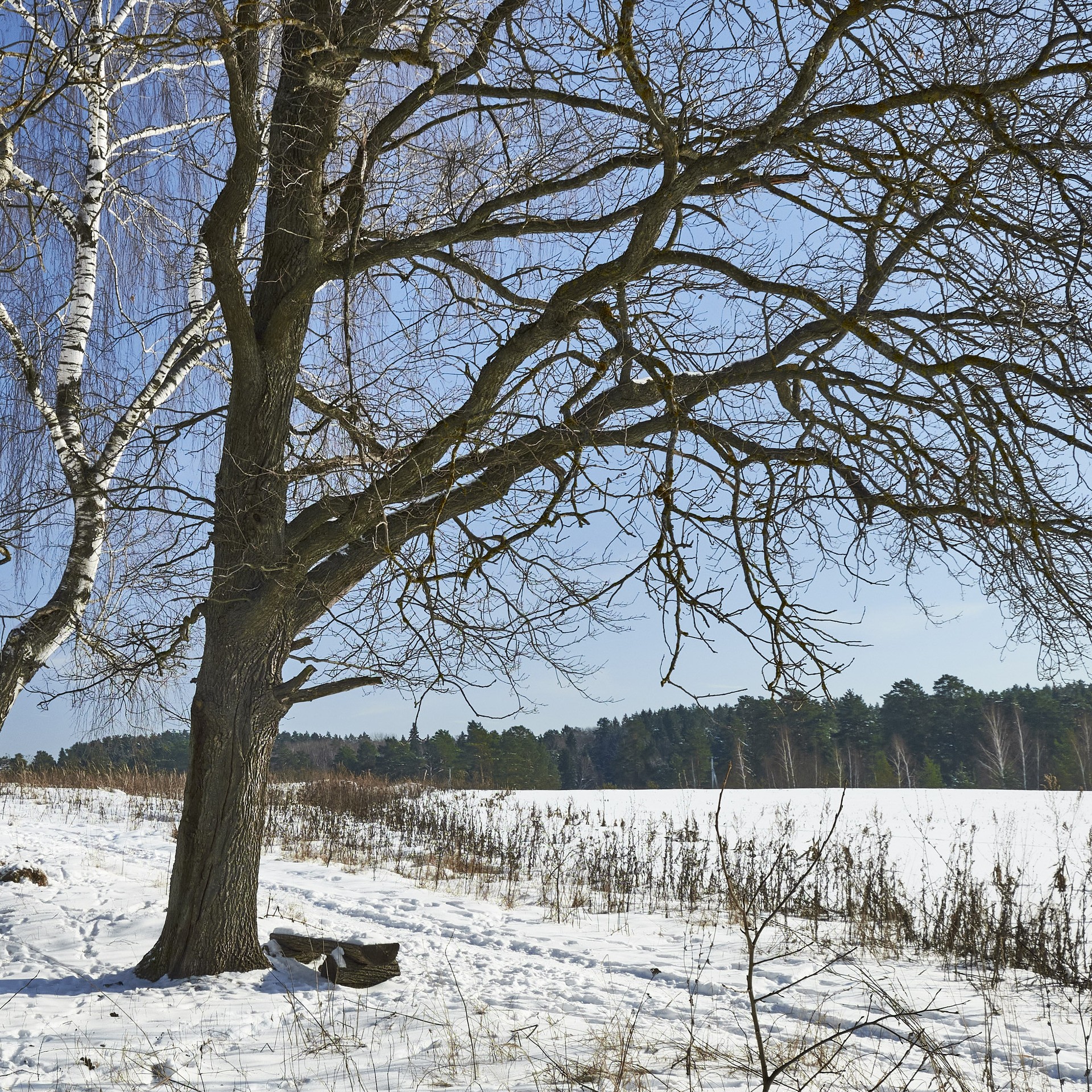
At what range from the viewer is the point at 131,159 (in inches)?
264

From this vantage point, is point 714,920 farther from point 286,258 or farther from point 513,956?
point 286,258

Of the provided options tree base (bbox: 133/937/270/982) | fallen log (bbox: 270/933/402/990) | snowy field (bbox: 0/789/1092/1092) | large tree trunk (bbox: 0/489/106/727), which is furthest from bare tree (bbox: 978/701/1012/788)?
large tree trunk (bbox: 0/489/106/727)

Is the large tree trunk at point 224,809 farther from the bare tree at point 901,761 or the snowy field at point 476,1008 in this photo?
the bare tree at point 901,761

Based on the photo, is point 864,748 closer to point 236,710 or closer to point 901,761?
point 901,761

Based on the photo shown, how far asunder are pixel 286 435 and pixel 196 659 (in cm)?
158

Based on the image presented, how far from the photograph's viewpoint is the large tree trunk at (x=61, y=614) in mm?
5730

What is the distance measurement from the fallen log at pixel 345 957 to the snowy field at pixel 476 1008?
9 centimetres

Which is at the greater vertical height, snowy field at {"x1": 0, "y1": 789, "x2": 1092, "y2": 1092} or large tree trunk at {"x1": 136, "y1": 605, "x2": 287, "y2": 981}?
large tree trunk at {"x1": 136, "y1": 605, "x2": 287, "y2": 981}

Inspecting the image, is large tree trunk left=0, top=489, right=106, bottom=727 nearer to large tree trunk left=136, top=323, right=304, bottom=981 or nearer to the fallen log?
large tree trunk left=136, top=323, right=304, bottom=981

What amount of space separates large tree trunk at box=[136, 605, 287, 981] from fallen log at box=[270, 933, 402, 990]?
0.28 m

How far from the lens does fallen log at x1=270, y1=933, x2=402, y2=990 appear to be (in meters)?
4.94

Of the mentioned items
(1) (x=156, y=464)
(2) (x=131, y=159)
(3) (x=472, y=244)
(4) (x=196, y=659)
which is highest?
(2) (x=131, y=159)

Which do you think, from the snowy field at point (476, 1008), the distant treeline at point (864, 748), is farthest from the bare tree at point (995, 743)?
the snowy field at point (476, 1008)

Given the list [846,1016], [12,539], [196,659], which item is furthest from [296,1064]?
[12,539]
